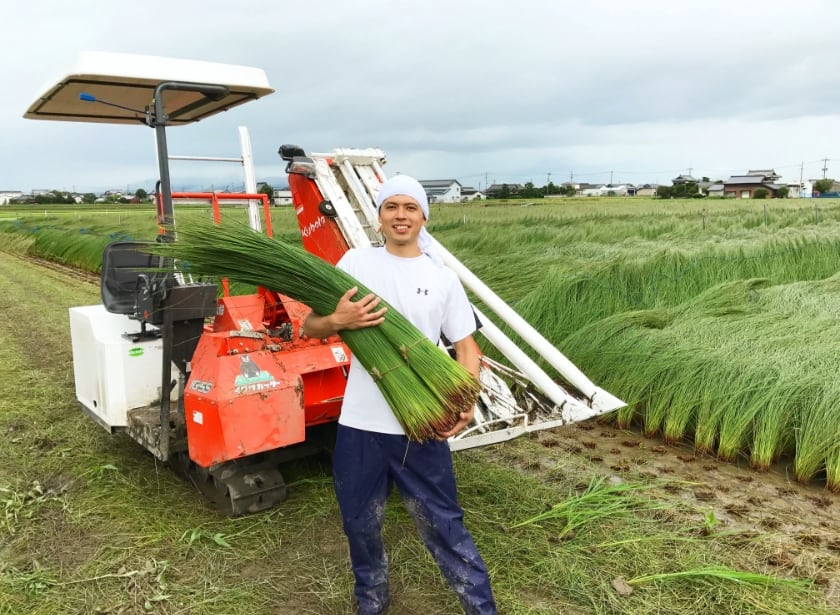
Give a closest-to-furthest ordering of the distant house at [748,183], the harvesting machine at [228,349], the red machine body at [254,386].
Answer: the red machine body at [254,386]
the harvesting machine at [228,349]
the distant house at [748,183]

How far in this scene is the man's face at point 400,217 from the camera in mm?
2213

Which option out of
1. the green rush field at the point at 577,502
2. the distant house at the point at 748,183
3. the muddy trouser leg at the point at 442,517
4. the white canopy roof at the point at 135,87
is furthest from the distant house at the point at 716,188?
the muddy trouser leg at the point at 442,517

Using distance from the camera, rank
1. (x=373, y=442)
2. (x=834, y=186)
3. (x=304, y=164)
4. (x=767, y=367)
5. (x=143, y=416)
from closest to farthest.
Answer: (x=373, y=442) → (x=143, y=416) → (x=304, y=164) → (x=767, y=367) → (x=834, y=186)

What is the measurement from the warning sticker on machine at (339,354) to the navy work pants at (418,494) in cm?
103

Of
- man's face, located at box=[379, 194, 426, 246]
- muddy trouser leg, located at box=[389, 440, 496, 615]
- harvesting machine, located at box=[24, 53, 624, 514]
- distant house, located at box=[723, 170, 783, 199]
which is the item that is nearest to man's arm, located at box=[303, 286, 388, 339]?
man's face, located at box=[379, 194, 426, 246]

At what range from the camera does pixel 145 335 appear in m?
3.63

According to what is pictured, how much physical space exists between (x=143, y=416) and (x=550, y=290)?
160 inches

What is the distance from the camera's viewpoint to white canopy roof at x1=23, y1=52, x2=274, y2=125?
3098 mm

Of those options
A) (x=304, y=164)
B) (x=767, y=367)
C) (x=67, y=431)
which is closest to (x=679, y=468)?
(x=767, y=367)

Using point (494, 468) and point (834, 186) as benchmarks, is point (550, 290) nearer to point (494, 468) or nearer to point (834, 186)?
point (494, 468)

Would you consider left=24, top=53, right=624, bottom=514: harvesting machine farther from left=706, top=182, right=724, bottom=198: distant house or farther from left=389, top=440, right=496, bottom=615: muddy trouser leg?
left=706, top=182, right=724, bottom=198: distant house

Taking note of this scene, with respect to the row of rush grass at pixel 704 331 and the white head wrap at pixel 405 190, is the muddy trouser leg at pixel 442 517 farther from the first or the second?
the row of rush grass at pixel 704 331

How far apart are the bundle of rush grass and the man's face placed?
215mm

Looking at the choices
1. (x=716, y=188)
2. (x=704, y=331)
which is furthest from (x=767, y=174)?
(x=704, y=331)
